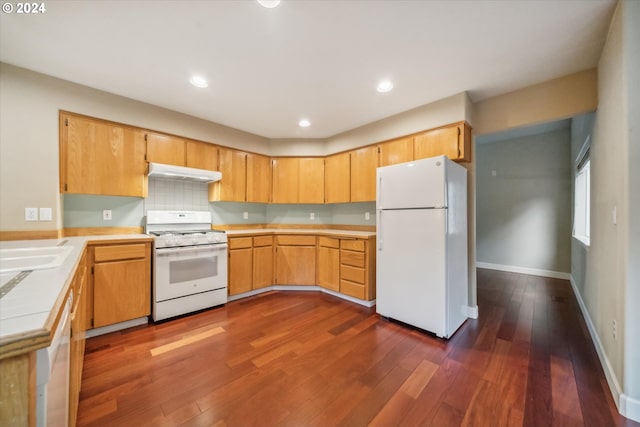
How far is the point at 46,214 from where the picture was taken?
226 centimetres

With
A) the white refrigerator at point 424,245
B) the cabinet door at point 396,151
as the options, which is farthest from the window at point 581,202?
the cabinet door at point 396,151

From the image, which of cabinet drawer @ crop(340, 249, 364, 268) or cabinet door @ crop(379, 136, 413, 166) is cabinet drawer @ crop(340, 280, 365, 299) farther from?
cabinet door @ crop(379, 136, 413, 166)

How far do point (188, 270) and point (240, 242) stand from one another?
753 mm

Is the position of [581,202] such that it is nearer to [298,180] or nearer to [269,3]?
[298,180]

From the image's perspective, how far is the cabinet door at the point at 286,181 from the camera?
13.4ft

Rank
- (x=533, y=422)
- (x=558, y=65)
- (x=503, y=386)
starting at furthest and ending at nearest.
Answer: (x=558, y=65)
(x=503, y=386)
(x=533, y=422)

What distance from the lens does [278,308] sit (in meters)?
3.04

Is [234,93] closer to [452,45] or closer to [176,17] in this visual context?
[176,17]

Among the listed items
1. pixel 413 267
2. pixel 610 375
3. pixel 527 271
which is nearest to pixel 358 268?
pixel 413 267

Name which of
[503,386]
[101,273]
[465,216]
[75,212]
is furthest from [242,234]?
[503,386]

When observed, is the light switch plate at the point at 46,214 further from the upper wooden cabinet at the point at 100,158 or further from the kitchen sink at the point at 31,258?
the kitchen sink at the point at 31,258

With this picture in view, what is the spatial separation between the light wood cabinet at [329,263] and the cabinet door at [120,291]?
2125 millimetres

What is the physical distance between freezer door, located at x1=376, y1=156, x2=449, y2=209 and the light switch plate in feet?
10.6

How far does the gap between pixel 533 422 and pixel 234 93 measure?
3.55 meters
